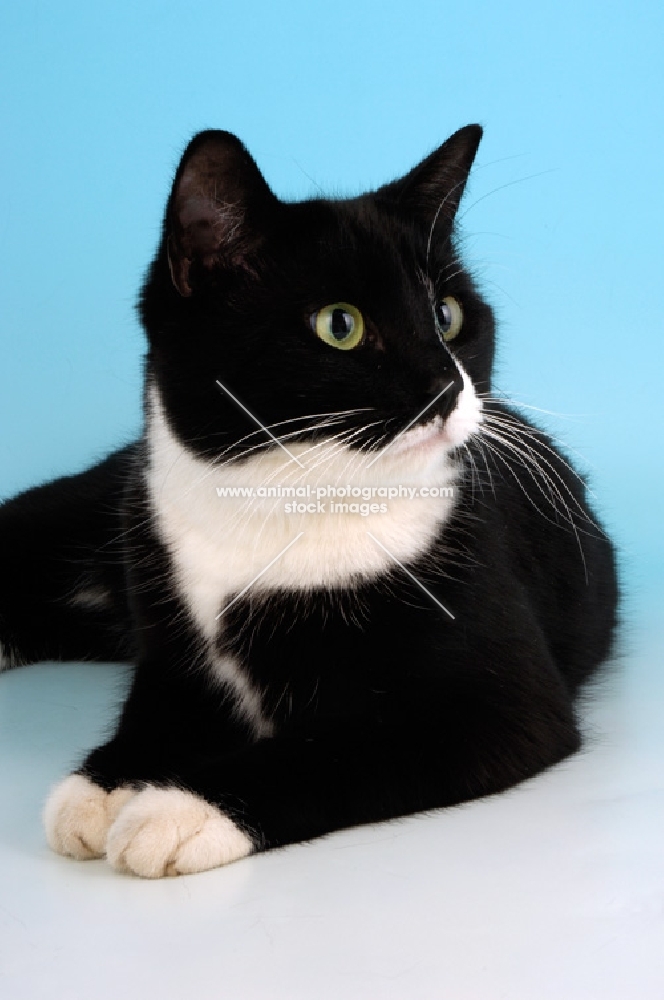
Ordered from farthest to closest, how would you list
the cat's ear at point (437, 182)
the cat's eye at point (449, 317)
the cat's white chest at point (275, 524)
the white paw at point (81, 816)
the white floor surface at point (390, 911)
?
the cat's ear at point (437, 182) → the cat's eye at point (449, 317) → the cat's white chest at point (275, 524) → the white paw at point (81, 816) → the white floor surface at point (390, 911)

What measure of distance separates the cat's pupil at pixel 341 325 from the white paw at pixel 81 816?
74 centimetres

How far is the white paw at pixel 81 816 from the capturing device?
1843mm

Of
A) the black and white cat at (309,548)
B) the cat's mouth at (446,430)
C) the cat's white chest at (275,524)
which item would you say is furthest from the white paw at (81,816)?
the cat's mouth at (446,430)

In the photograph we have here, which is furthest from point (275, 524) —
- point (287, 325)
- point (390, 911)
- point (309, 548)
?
point (390, 911)

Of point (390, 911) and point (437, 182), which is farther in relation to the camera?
point (437, 182)

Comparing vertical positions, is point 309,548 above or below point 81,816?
above

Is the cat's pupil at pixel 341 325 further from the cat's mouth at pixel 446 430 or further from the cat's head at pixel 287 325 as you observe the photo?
the cat's mouth at pixel 446 430

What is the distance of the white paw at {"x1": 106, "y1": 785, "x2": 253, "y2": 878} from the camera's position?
1742 mm

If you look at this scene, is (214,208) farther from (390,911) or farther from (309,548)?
(390,911)

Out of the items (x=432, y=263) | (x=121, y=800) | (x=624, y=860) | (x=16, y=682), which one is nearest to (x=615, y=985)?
(x=624, y=860)

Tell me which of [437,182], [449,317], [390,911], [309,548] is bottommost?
[390,911]

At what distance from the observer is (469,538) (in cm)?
218

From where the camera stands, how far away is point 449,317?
2.11 metres

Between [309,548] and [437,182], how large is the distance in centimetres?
68
